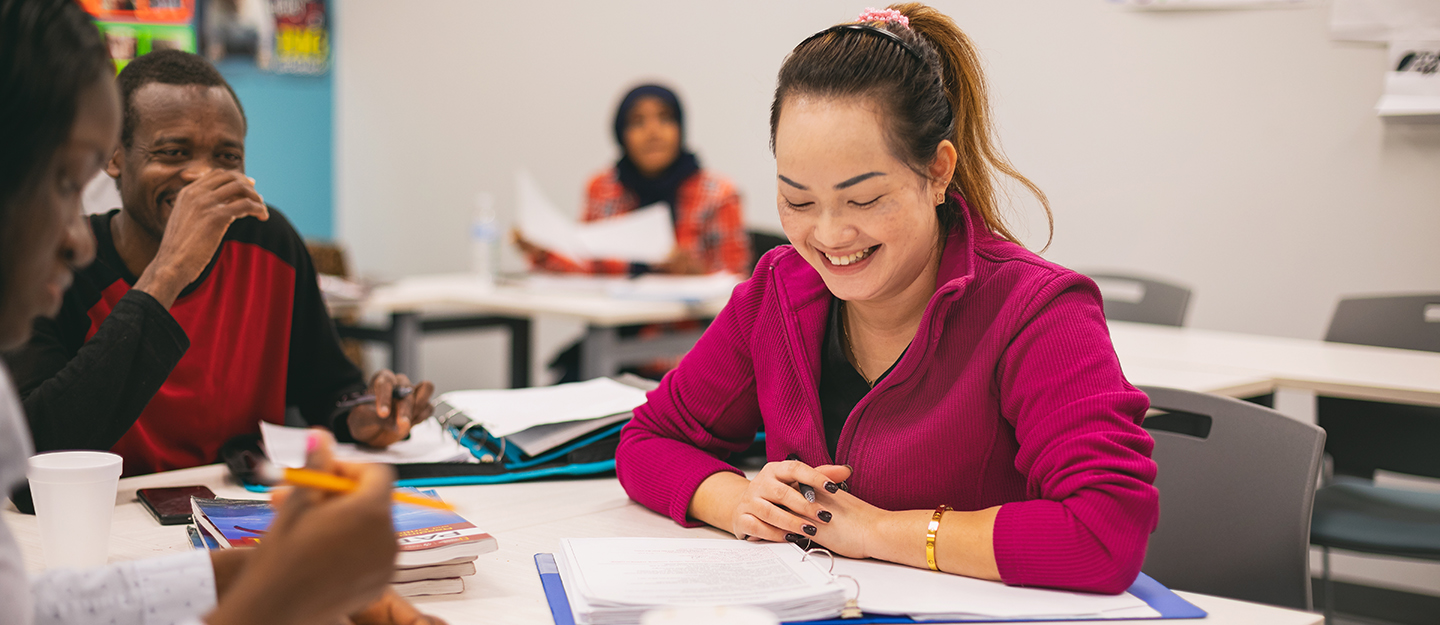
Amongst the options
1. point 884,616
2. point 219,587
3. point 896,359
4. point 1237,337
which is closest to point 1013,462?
point 896,359

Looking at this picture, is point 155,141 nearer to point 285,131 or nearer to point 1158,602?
point 1158,602

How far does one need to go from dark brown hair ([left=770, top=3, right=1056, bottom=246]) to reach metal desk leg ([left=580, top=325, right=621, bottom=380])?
7.00 feet

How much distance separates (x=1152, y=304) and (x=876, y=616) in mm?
2368

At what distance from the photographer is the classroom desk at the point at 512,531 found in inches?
39.6

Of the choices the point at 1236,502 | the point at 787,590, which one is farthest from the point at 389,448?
the point at 1236,502

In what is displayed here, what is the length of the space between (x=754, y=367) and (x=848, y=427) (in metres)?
0.17

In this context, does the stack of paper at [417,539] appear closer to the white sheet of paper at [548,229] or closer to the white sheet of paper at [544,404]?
the white sheet of paper at [544,404]

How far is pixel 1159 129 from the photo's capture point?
3.51m

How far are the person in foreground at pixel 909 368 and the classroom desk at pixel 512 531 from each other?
6 cm

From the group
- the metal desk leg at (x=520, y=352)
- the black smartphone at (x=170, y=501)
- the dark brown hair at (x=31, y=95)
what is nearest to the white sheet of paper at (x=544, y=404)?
the black smartphone at (x=170, y=501)

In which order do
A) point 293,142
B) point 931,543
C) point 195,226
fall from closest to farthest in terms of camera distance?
point 931,543 → point 195,226 → point 293,142

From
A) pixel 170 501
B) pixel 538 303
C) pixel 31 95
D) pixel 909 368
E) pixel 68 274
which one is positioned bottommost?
pixel 538 303

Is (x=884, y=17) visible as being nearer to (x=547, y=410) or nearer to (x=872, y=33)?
(x=872, y=33)

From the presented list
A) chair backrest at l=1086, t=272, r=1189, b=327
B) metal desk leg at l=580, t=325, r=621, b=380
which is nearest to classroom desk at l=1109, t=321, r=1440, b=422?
chair backrest at l=1086, t=272, r=1189, b=327
